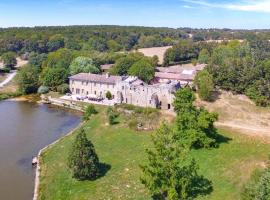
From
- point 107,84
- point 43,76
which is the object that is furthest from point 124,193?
point 43,76

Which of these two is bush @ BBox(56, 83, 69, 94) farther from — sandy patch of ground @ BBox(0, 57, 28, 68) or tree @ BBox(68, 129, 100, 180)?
sandy patch of ground @ BBox(0, 57, 28, 68)

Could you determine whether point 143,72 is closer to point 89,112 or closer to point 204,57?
point 89,112

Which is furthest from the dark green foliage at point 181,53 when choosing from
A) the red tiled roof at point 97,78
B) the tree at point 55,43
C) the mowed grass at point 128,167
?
the mowed grass at point 128,167

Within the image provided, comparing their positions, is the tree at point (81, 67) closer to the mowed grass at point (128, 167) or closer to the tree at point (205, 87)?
the tree at point (205, 87)

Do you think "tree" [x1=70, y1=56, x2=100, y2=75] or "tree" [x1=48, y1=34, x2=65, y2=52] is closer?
"tree" [x1=70, y1=56, x2=100, y2=75]

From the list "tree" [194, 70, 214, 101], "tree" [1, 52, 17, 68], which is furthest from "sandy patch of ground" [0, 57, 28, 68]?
"tree" [194, 70, 214, 101]
